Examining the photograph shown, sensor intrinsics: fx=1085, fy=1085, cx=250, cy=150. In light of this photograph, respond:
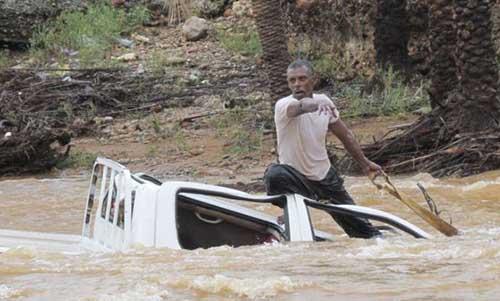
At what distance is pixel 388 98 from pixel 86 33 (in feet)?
26.0

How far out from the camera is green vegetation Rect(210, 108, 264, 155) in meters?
15.7

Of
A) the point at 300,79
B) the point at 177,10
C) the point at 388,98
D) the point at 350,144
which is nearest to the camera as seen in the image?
the point at 300,79

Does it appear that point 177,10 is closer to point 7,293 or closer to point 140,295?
point 7,293

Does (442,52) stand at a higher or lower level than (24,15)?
lower

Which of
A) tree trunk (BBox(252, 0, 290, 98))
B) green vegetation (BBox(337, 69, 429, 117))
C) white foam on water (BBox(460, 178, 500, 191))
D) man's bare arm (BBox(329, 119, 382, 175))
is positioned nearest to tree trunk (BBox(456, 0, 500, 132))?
white foam on water (BBox(460, 178, 500, 191))

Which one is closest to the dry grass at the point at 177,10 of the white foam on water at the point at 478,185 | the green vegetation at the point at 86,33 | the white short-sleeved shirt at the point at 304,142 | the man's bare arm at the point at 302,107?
the green vegetation at the point at 86,33

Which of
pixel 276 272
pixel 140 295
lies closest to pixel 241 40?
pixel 276 272

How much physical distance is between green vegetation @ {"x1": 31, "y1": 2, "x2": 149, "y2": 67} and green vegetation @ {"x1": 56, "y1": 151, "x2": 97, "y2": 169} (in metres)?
5.24

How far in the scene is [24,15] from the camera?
23.6m

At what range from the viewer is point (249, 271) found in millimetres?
6367

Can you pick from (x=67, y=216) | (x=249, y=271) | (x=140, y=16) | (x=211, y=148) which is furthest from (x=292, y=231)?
(x=140, y=16)

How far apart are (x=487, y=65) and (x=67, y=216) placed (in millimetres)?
5637

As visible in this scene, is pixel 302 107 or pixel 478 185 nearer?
pixel 302 107

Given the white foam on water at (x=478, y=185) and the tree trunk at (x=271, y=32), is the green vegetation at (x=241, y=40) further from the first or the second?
the white foam on water at (x=478, y=185)
